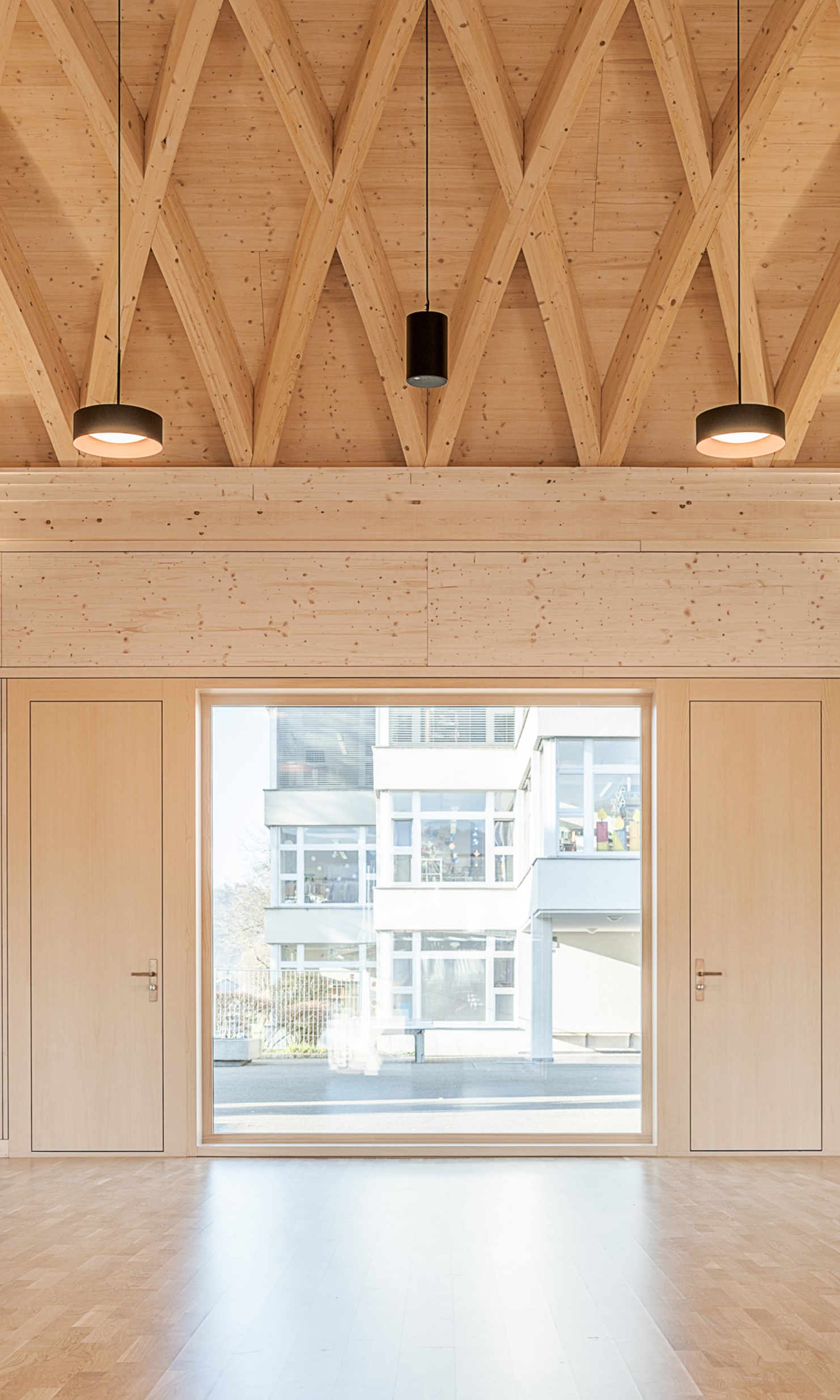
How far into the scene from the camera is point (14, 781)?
6.47 m

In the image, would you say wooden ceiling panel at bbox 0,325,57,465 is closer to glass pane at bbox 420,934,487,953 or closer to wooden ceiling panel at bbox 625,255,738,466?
wooden ceiling panel at bbox 625,255,738,466

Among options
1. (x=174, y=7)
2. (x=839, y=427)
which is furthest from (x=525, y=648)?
(x=174, y=7)

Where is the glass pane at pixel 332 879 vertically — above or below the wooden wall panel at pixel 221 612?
below

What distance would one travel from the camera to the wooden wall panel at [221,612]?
646cm

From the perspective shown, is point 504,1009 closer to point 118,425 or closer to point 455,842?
point 455,842

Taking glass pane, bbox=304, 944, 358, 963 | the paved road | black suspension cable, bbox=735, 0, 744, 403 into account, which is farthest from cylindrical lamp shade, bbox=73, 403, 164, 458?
the paved road

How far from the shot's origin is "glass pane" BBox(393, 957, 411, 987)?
6461 mm

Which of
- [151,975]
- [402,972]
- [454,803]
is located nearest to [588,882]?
[454,803]

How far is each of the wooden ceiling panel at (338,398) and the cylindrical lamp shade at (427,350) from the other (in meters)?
1.46

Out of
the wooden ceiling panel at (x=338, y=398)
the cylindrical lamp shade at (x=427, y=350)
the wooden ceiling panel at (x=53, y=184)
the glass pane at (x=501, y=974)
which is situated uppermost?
the wooden ceiling panel at (x=53, y=184)

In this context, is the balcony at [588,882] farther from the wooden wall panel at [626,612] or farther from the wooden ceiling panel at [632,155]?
the wooden ceiling panel at [632,155]

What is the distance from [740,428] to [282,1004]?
398cm

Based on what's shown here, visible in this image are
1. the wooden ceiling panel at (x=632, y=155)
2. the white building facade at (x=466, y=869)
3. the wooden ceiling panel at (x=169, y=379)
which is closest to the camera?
the wooden ceiling panel at (x=632, y=155)

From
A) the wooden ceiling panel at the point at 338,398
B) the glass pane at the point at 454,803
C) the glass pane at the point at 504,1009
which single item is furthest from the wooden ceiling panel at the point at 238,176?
the glass pane at the point at 504,1009
